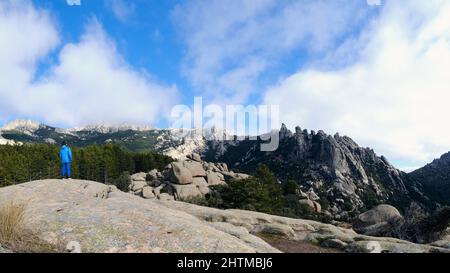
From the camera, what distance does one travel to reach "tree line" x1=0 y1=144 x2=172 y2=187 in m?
94.4

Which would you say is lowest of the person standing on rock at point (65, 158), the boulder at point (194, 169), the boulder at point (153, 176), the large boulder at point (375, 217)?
the large boulder at point (375, 217)

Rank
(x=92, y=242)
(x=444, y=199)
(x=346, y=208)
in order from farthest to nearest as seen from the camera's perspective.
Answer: (x=444, y=199) → (x=346, y=208) → (x=92, y=242)

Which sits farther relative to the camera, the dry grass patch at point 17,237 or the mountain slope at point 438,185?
the mountain slope at point 438,185

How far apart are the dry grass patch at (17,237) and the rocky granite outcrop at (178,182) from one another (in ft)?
201

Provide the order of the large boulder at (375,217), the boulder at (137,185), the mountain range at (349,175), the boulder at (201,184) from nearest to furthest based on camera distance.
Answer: the large boulder at (375,217) → the boulder at (201,184) → the boulder at (137,185) → the mountain range at (349,175)

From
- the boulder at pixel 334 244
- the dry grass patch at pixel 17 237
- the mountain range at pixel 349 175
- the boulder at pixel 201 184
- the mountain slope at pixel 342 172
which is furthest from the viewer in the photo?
the mountain range at pixel 349 175

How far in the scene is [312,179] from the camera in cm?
15825

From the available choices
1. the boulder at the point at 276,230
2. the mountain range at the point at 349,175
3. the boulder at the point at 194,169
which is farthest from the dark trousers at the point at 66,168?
the mountain range at the point at 349,175

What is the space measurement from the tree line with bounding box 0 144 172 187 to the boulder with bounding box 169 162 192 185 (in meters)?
17.6

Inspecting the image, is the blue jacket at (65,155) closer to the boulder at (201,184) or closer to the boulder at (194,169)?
the boulder at (201,184)

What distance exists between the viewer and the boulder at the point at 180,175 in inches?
3233
